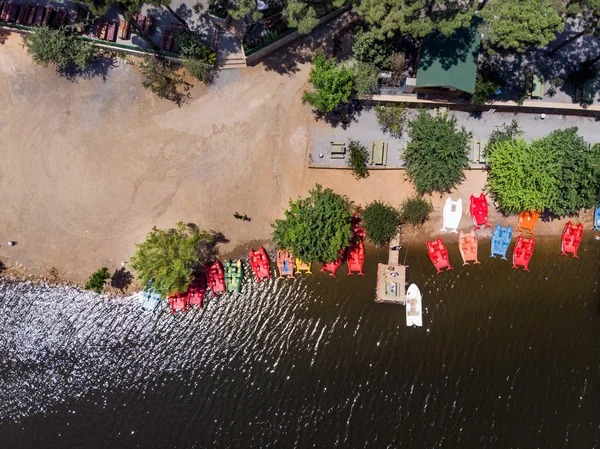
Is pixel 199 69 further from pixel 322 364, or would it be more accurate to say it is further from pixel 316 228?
pixel 322 364

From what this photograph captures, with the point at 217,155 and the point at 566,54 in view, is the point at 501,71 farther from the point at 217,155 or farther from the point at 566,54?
the point at 217,155

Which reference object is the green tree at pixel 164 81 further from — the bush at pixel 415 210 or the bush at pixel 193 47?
the bush at pixel 415 210

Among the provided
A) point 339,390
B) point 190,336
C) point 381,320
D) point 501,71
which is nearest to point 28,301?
point 190,336

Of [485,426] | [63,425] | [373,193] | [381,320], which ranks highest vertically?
[373,193]

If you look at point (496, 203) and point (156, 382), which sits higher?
point (496, 203)

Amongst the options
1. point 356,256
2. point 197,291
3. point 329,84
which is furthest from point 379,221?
point 197,291

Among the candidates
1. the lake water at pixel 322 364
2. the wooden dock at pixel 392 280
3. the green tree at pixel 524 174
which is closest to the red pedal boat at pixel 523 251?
the lake water at pixel 322 364

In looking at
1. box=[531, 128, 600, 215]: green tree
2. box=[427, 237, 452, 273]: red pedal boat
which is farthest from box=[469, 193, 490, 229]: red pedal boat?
box=[531, 128, 600, 215]: green tree
